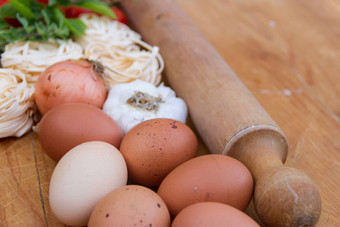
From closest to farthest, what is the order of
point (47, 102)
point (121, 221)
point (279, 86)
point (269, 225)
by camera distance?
point (121, 221), point (269, 225), point (47, 102), point (279, 86)

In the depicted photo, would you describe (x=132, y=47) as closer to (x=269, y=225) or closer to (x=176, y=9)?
(x=176, y=9)

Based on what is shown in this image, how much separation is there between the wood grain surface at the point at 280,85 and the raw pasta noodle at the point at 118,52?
28cm

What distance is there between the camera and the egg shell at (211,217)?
0.61 metres

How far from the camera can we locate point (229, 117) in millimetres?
883

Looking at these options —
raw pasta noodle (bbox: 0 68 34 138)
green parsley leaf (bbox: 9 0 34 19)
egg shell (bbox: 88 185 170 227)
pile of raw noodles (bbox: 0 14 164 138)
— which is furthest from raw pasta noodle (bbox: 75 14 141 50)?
egg shell (bbox: 88 185 170 227)

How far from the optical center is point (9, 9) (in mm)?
1159

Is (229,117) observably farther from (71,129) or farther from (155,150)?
(71,129)

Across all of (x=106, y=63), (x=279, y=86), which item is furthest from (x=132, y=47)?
(x=279, y=86)

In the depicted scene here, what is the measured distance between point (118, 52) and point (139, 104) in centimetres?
29

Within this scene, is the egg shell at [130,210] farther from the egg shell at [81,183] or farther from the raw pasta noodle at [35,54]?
the raw pasta noodle at [35,54]

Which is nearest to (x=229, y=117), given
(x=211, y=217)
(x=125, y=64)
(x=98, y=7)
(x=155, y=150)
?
(x=155, y=150)

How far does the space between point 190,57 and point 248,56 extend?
362 mm

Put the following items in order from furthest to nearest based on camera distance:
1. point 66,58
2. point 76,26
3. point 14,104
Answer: point 76,26 < point 66,58 < point 14,104

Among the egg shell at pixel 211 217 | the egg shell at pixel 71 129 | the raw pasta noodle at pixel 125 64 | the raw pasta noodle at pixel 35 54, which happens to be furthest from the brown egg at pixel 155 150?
the raw pasta noodle at pixel 35 54
